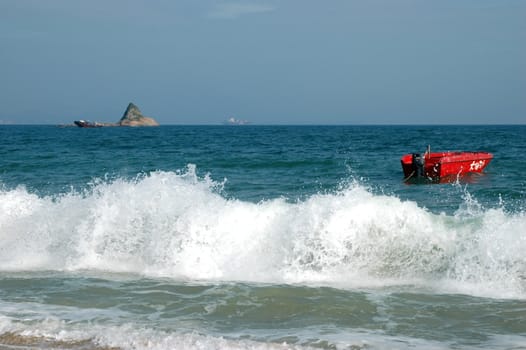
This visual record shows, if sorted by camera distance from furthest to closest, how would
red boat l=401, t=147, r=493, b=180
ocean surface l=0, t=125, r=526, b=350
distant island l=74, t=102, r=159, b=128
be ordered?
distant island l=74, t=102, r=159, b=128 < red boat l=401, t=147, r=493, b=180 < ocean surface l=0, t=125, r=526, b=350

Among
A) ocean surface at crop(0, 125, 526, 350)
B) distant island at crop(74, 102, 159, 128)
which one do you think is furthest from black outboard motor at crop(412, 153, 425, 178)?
distant island at crop(74, 102, 159, 128)

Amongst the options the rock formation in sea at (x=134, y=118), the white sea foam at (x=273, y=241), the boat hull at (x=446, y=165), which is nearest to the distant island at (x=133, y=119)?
the rock formation in sea at (x=134, y=118)

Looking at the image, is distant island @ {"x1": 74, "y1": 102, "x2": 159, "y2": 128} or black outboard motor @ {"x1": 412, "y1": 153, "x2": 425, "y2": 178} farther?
distant island @ {"x1": 74, "y1": 102, "x2": 159, "y2": 128}

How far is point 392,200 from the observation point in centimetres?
1025

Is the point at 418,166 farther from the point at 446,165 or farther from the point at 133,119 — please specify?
the point at 133,119

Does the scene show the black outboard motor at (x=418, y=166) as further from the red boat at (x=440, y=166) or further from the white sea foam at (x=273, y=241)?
the white sea foam at (x=273, y=241)

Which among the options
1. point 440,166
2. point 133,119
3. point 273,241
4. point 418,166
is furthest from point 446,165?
point 133,119

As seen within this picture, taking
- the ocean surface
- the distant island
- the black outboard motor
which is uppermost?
the distant island

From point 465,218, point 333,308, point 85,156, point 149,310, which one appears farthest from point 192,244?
point 85,156

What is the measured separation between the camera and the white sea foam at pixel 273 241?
8633mm

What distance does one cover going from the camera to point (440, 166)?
66.7ft

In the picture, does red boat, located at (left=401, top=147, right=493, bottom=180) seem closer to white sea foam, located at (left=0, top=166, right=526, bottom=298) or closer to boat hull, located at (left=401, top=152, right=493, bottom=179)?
boat hull, located at (left=401, top=152, right=493, bottom=179)

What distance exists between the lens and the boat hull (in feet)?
66.1

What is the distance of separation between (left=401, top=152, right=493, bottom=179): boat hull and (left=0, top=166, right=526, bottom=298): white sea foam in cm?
925
